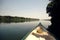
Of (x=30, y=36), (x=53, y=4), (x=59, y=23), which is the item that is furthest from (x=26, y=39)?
(x=53, y=4)

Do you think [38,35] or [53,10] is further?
[53,10]

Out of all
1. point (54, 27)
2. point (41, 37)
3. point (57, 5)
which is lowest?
point (54, 27)

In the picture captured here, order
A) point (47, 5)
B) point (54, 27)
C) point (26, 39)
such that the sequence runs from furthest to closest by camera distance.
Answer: point (47, 5) < point (54, 27) < point (26, 39)

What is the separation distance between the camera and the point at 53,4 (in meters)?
12.4

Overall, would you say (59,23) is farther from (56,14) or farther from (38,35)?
(38,35)

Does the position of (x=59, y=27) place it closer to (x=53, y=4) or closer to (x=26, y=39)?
(x=53, y=4)

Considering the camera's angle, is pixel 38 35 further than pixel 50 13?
No

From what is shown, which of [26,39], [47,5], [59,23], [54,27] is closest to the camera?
[26,39]

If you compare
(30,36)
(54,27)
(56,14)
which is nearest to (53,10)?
(56,14)

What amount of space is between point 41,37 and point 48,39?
0.72 ft

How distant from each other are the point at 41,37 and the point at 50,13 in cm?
757

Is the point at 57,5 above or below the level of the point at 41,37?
above

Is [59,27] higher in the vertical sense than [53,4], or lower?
lower

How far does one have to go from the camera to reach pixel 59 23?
1170 cm
